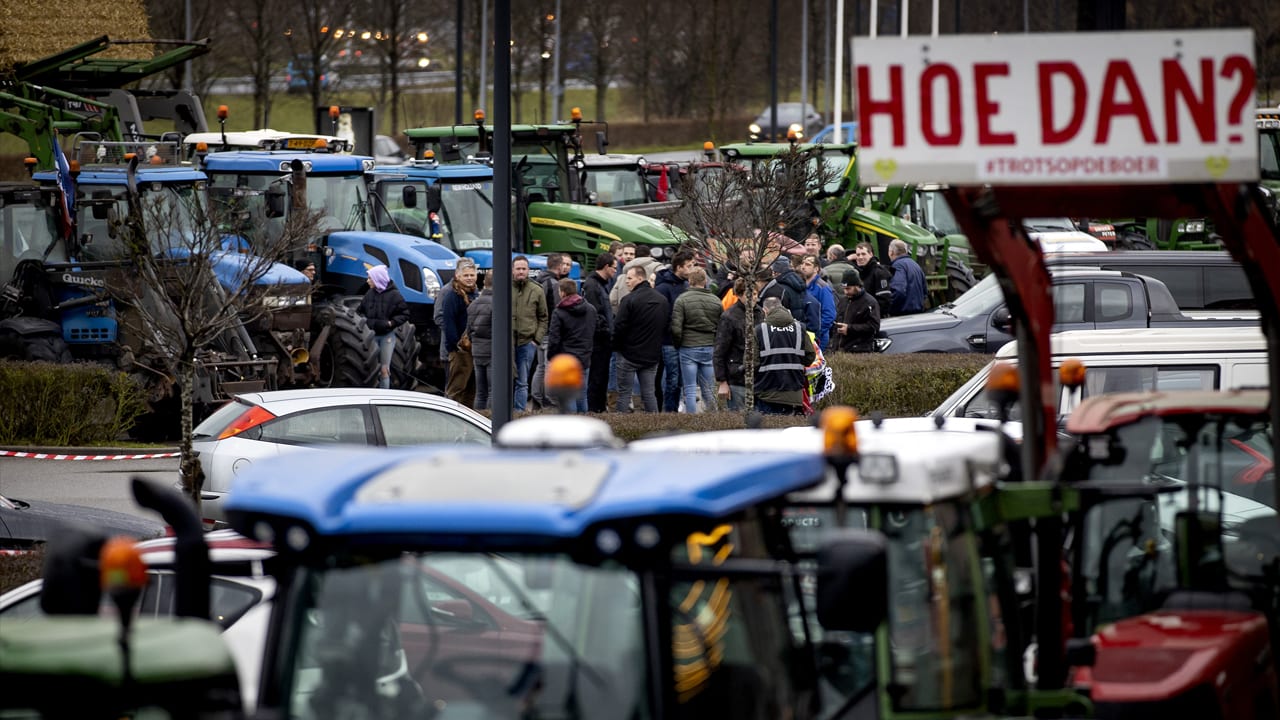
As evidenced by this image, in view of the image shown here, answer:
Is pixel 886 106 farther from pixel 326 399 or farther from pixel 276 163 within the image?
pixel 276 163

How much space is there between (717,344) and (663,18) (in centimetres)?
4889

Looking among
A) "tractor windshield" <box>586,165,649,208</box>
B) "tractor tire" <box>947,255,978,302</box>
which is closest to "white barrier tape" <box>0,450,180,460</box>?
"tractor windshield" <box>586,165,649,208</box>

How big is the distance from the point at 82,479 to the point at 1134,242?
20.8m

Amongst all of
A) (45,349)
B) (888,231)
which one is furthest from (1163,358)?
(888,231)

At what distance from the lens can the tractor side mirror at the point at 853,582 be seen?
3.92 metres

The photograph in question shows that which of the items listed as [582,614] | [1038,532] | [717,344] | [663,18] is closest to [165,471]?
[717,344]

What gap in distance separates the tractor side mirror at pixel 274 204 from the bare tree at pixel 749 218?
16.0ft

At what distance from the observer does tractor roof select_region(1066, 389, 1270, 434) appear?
6.52 m

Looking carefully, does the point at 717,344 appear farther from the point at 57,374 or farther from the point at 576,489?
the point at 576,489

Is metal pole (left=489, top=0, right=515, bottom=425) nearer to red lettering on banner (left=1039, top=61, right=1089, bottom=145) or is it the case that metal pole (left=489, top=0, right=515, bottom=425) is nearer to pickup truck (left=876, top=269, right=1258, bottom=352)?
pickup truck (left=876, top=269, right=1258, bottom=352)

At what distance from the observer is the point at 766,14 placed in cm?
6869

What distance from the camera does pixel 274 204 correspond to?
20.8m

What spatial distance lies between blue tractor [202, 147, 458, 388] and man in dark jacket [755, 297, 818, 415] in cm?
726

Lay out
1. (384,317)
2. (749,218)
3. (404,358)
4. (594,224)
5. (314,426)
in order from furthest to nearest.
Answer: (594,224), (404,358), (384,317), (749,218), (314,426)
